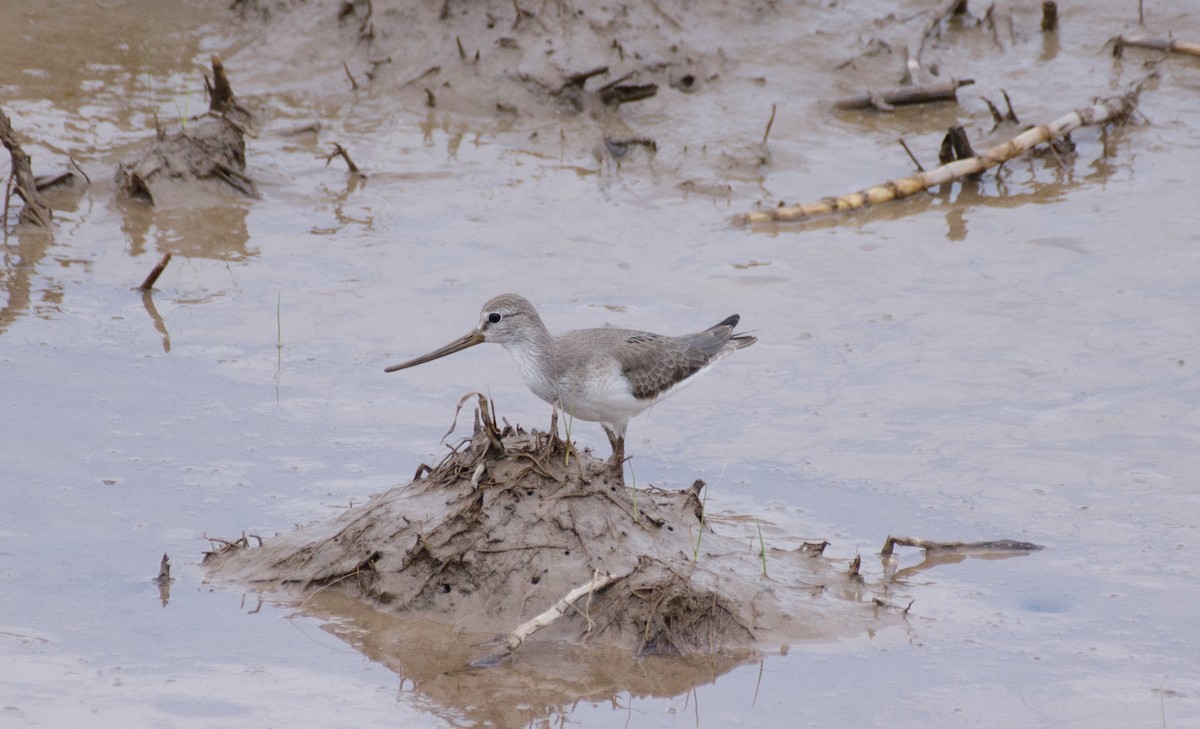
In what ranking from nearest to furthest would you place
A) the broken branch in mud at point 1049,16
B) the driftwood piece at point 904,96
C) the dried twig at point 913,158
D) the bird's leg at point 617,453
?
the bird's leg at point 617,453
the dried twig at point 913,158
the driftwood piece at point 904,96
the broken branch in mud at point 1049,16

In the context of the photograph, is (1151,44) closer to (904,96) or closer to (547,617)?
(904,96)

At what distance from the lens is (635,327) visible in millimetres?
9016

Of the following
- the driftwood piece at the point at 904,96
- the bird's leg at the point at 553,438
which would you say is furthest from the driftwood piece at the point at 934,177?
the bird's leg at the point at 553,438

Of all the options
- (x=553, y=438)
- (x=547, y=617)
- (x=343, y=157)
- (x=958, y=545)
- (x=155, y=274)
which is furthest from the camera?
(x=343, y=157)

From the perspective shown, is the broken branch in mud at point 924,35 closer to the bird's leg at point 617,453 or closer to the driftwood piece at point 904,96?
the driftwood piece at point 904,96

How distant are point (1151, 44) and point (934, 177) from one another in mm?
3102

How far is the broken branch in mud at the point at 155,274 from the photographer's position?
881cm

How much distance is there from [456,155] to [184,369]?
12.5ft

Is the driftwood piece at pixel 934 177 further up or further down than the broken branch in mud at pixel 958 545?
further up

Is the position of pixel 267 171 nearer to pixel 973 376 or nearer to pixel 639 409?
pixel 639 409

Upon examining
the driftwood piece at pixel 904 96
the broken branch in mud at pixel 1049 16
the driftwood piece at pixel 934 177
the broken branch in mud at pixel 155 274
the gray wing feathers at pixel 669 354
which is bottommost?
the gray wing feathers at pixel 669 354

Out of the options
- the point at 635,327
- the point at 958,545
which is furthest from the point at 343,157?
the point at 958,545

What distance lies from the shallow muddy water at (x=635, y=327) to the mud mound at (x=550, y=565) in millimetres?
156

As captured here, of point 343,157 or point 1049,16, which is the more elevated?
point 1049,16
